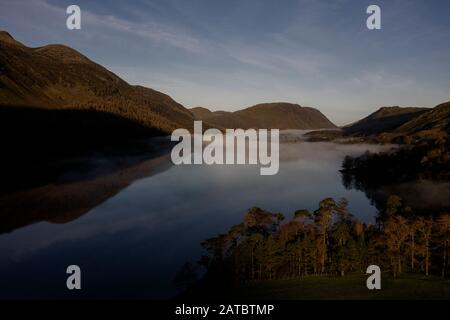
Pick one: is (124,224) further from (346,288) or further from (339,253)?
(346,288)

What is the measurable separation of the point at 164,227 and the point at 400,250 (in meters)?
57.2

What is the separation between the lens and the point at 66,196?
126 meters

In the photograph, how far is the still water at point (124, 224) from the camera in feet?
205

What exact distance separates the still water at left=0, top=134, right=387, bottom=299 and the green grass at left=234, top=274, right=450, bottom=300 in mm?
16401

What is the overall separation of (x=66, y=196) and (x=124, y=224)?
38.8m

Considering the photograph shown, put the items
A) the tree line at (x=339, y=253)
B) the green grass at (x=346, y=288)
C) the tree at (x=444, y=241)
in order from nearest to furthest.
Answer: the green grass at (x=346, y=288)
the tree at (x=444, y=241)
the tree line at (x=339, y=253)

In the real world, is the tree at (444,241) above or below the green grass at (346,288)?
above

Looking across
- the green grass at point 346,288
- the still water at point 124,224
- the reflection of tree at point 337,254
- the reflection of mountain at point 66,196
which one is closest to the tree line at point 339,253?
the reflection of tree at point 337,254

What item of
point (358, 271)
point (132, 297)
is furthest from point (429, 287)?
point (132, 297)

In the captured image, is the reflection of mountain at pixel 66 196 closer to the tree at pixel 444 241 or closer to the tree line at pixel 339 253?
the tree line at pixel 339 253

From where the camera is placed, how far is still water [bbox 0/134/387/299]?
62531 mm

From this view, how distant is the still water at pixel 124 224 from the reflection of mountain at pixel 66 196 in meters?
0.26

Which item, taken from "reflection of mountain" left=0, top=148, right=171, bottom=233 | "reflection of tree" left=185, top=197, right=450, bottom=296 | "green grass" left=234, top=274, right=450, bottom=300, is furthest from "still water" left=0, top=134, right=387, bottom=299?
"green grass" left=234, top=274, right=450, bottom=300
